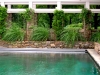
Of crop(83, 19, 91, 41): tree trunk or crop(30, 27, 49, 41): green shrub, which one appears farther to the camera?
crop(83, 19, 91, 41): tree trunk

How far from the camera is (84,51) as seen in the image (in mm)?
14633

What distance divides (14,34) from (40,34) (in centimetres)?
152

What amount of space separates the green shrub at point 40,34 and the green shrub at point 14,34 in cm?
65

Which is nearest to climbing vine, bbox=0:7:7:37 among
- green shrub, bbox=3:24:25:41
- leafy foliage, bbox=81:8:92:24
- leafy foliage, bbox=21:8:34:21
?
green shrub, bbox=3:24:25:41

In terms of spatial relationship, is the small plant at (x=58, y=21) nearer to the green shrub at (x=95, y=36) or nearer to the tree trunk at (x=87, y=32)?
the tree trunk at (x=87, y=32)

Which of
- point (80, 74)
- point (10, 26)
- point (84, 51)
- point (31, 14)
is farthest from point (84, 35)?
point (80, 74)

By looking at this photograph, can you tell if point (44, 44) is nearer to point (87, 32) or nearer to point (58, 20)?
point (58, 20)

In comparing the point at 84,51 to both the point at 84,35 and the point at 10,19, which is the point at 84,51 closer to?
the point at 84,35

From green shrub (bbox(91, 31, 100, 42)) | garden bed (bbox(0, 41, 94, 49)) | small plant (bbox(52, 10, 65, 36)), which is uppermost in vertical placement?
small plant (bbox(52, 10, 65, 36))

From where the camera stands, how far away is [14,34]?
16.2 metres

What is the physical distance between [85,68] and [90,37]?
281 inches

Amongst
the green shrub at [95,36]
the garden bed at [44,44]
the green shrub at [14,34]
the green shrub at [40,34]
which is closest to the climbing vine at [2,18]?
the green shrub at [14,34]

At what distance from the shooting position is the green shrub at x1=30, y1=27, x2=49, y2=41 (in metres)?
16.1

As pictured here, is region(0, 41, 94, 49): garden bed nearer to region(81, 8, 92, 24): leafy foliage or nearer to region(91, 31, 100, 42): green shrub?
region(91, 31, 100, 42): green shrub
